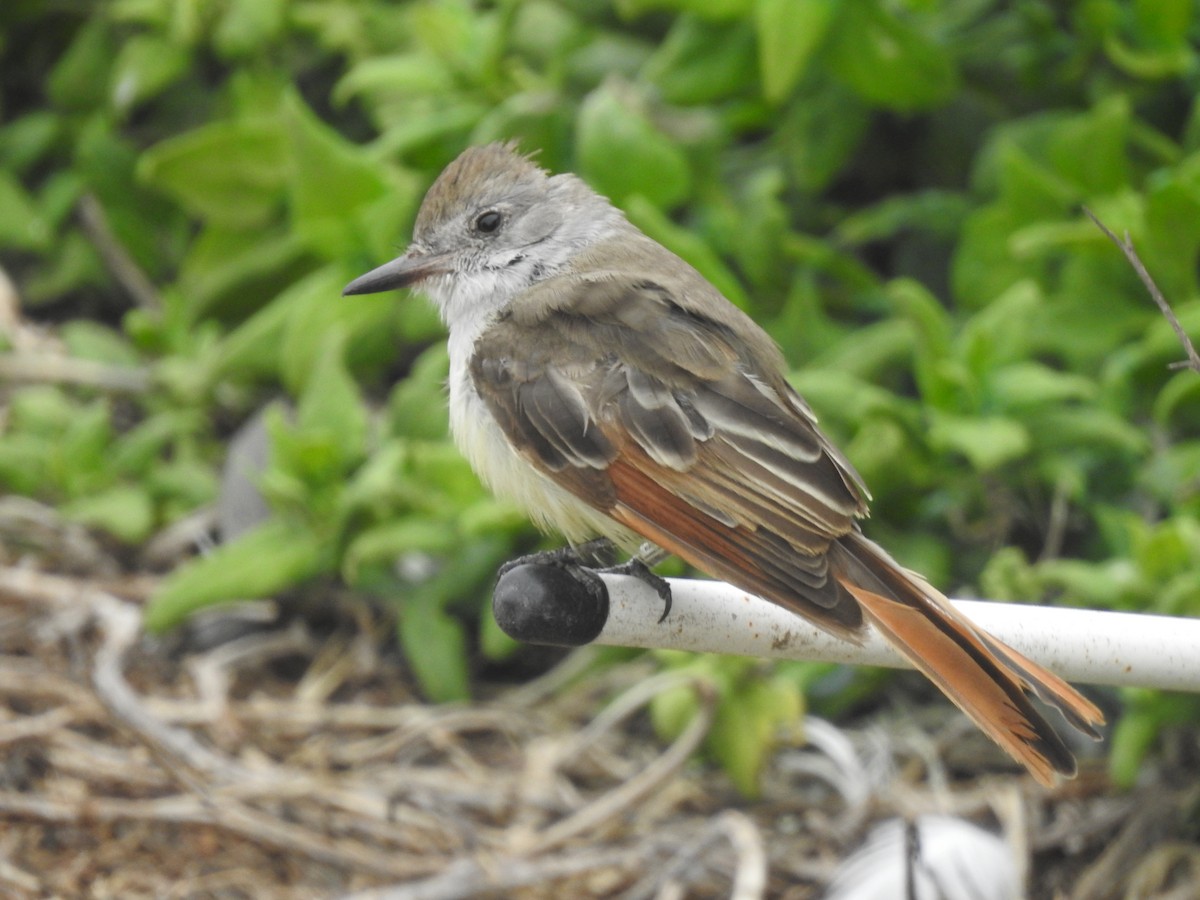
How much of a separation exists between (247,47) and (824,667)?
3084mm

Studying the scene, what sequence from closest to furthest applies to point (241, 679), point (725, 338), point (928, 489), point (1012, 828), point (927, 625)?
point (927, 625) → point (725, 338) → point (1012, 828) → point (928, 489) → point (241, 679)

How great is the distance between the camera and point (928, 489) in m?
4.21

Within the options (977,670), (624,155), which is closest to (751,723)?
(977,670)

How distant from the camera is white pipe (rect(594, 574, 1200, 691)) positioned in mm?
2418

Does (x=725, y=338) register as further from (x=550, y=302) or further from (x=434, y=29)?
(x=434, y=29)

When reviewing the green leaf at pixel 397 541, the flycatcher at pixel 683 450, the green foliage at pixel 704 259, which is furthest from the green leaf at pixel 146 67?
the flycatcher at pixel 683 450

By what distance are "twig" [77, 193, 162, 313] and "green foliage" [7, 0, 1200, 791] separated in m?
0.04

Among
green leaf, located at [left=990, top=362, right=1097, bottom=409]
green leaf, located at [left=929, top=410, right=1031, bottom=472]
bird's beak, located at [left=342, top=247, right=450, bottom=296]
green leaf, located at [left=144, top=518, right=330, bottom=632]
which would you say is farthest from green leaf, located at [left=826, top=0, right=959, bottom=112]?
green leaf, located at [left=144, top=518, right=330, bottom=632]

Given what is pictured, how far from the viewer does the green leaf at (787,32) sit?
4246 millimetres

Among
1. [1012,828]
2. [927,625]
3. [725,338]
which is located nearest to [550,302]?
[725,338]

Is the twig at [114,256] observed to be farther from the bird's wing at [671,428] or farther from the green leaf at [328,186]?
the bird's wing at [671,428]

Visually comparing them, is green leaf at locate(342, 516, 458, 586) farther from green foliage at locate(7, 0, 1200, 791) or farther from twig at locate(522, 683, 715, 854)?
twig at locate(522, 683, 715, 854)

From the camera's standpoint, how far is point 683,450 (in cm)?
293

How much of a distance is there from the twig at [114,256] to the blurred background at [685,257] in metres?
0.01
